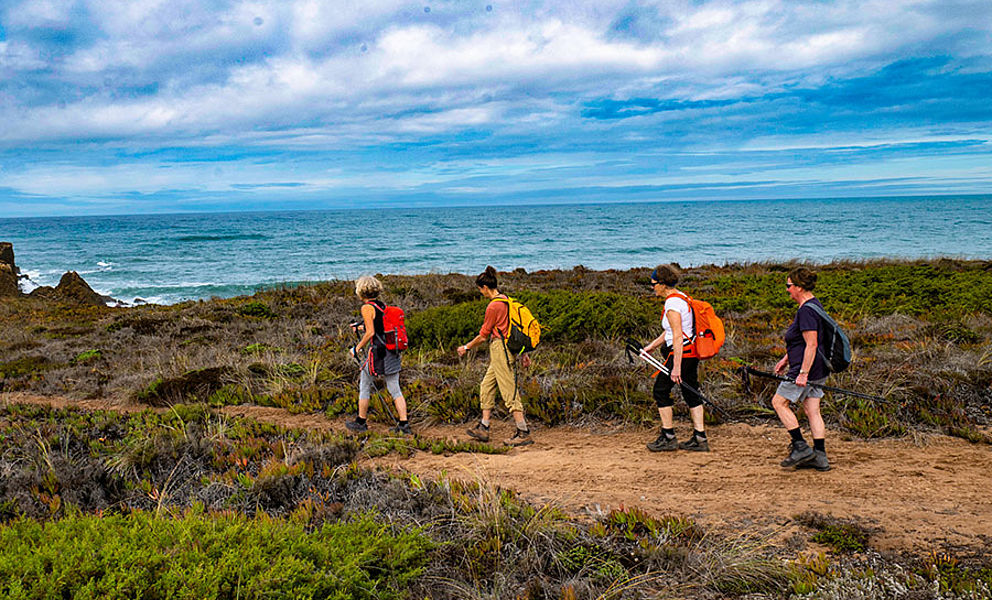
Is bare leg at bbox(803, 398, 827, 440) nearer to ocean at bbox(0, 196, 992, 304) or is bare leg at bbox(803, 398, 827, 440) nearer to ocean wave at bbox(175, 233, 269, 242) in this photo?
ocean at bbox(0, 196, 992, 304)

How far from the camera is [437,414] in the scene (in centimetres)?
808

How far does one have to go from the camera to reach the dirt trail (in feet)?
15.3

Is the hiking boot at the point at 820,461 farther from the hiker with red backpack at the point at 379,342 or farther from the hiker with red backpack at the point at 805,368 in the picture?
the hiker with red backpack at the point at 379,342

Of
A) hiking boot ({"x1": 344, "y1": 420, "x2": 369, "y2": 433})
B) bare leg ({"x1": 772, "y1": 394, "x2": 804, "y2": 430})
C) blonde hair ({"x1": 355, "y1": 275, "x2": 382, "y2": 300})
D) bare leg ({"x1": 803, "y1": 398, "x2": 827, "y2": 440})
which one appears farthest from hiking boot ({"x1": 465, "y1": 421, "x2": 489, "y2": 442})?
bare leg ({"x1": 803, "y1": 398, "x2": 827, "y2": 440})

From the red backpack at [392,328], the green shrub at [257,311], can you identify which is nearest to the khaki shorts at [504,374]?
the red backpack at [392,328]

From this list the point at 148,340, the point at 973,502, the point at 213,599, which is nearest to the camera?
the point at 213,599

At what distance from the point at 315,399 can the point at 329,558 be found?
214 inches

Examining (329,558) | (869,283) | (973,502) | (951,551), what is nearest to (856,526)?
(951,551)

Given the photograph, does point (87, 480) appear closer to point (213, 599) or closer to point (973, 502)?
point (213, 599)

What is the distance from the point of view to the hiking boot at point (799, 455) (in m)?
5.70

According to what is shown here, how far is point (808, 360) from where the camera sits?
5.30 meters

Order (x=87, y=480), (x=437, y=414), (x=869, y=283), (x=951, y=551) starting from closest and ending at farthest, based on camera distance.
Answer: (x=951, y=551), (x=87, y=480), (x=437, y=414), (x=869, y=283)

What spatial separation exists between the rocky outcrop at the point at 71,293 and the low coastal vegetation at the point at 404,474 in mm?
11864

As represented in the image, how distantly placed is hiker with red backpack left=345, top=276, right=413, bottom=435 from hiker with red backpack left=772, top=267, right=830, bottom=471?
4.34 metres
